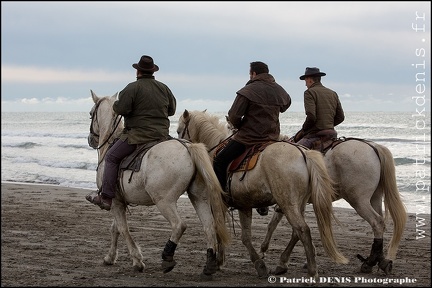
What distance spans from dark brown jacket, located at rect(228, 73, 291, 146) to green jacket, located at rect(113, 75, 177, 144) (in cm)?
89

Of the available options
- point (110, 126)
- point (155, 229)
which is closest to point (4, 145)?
point (155, 229)

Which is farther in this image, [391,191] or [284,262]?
[391,191]

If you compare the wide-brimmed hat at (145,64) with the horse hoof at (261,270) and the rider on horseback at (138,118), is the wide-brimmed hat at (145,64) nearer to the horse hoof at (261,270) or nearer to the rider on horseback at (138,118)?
the rider on horseback at (138,118)

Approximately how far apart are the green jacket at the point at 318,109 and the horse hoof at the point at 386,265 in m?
1.97

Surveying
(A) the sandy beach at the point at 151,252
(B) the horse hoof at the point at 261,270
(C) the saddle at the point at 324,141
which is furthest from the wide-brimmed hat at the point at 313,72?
(B) the horse hoof at the point at 261,270

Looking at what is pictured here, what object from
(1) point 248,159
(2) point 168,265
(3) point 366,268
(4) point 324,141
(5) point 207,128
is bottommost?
(3) point 366,268

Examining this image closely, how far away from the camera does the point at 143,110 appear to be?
8.91 metres

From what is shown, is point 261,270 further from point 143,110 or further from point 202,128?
point 143,110

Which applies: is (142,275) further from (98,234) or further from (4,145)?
(4,145)

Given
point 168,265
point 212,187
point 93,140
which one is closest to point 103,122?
point 93,140

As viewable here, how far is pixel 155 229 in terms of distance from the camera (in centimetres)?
1285

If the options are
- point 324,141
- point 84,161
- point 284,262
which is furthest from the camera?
point 84,161

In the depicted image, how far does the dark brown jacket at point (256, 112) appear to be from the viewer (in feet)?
28.4

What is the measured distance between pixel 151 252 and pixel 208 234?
2.20m
